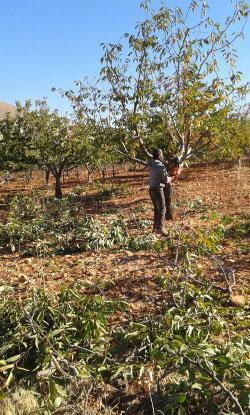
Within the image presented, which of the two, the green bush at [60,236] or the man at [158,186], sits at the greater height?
the man at [158,186]

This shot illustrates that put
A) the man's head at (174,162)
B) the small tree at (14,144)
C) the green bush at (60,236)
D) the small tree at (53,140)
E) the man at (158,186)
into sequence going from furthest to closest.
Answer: the small tree at (14,144)
the small tree at (53,140)
the man's head at (174,162)
the man at (158,186)
the green bush at (60,236)

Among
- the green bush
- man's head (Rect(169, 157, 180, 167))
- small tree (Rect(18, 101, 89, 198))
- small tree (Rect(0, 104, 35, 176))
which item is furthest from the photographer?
small tree (Rect(0, 104, 35, 176))

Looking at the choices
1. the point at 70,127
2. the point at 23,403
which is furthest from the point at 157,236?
the point at 70,127

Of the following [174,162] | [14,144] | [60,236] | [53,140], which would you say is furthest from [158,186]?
[14,144]

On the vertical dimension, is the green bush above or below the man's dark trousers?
below

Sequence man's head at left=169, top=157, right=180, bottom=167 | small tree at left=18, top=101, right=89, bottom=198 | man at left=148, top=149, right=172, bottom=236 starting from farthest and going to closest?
small tree at left=18, top=101, right=89, bottom=198
man's head at left=169, top=157, right=180, bottom=167
man at left=148, top=149, right=172, bottom=236

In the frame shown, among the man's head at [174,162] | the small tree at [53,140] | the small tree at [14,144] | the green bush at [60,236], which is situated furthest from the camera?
the small tree at [14,144]

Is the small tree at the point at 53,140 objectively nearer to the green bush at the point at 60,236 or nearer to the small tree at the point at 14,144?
the small tree at the point at 14,144

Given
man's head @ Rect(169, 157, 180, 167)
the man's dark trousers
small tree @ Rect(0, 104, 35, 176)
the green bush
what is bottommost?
the green bush

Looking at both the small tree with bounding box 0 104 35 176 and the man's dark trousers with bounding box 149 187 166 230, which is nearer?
the man's dark trousers with bounding box 149 187 166 230

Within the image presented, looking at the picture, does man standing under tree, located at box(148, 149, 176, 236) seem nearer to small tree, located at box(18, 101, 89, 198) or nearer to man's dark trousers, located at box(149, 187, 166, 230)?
man's dark trousers, located at box(149, 187, 166, 230)

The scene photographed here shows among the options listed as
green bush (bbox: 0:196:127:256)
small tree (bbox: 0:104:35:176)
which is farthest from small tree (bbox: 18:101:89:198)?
green bush (bbox: 0:196:127:256)

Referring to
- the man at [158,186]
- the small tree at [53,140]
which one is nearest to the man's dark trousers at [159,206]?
the man at [158,186]

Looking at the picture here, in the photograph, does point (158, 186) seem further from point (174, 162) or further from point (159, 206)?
point (174, 162)
